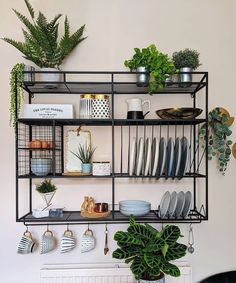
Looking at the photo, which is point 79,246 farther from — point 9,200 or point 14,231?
point 9,200

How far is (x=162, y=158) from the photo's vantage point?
59.3 inches

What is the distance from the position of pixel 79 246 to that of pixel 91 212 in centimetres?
33

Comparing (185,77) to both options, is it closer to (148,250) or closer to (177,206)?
(177,206)

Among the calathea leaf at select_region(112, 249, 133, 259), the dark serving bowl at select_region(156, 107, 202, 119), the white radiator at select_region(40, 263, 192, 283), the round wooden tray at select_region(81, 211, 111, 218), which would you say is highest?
the dark serving bowl at select_region(156, 107, 202, 119)

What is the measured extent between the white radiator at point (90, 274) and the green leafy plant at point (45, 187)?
0.50 metres

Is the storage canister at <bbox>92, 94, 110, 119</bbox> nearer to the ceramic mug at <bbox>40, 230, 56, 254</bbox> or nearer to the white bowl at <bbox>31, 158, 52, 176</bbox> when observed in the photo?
the white bowl at <bbox>31, 158, 52, 176</bbox>

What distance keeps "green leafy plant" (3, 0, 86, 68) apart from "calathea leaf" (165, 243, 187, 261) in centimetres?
123

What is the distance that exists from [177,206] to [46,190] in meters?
0.78

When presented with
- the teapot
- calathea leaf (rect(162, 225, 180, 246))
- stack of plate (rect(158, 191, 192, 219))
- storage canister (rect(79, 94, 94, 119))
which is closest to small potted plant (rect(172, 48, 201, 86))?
the teapot

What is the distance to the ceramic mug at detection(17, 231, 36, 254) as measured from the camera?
1.57 metres

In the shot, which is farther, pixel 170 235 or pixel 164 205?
pixel 164 205

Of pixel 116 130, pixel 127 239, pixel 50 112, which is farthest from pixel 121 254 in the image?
pixel 50 112

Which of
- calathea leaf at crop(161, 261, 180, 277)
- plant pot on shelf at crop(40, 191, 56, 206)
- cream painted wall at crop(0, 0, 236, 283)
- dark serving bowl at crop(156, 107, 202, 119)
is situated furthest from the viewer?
cream painted wall at crop(0, 0, 236, 283)

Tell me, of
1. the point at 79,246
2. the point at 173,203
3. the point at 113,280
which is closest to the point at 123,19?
the point at 173,203
